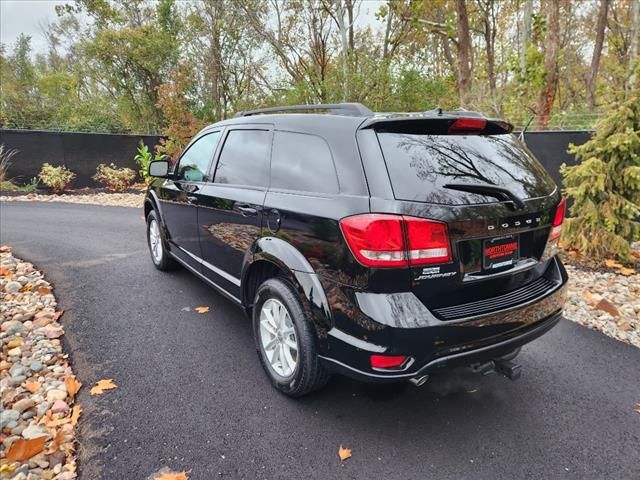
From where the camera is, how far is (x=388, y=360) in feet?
6.43

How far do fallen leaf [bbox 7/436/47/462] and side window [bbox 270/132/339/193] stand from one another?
191cm

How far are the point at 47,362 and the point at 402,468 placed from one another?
2.60 metres

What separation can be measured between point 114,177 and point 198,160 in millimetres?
8847

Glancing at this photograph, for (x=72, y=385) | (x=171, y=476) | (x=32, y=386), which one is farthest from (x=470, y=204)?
(x=32, y=386)

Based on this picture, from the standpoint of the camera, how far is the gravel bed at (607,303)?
356 centimetres

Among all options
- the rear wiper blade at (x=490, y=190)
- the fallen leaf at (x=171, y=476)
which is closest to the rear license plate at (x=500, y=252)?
the rear wiper blade at (x=490, y=190)

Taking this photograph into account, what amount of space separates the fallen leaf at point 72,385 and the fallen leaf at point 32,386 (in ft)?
0.52

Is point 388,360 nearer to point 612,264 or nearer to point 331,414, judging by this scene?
point 331,414

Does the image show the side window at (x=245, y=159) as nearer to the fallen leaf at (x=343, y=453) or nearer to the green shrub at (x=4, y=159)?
the fallen leaf at (x=343, y=453)

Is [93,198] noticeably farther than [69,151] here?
No

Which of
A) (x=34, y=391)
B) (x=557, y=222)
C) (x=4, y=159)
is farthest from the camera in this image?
(x=4, y=159)

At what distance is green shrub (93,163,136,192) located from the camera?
1131 centimetres

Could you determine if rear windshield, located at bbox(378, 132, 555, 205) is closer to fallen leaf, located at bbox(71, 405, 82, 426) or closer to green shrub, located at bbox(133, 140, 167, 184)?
fallen leaf, located at bbox(71, 405, 82, 426)

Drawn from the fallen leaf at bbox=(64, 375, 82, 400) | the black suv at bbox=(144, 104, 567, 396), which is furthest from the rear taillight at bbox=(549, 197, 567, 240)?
the fallen leaf at bbox=(64, 375, 82, 400)
